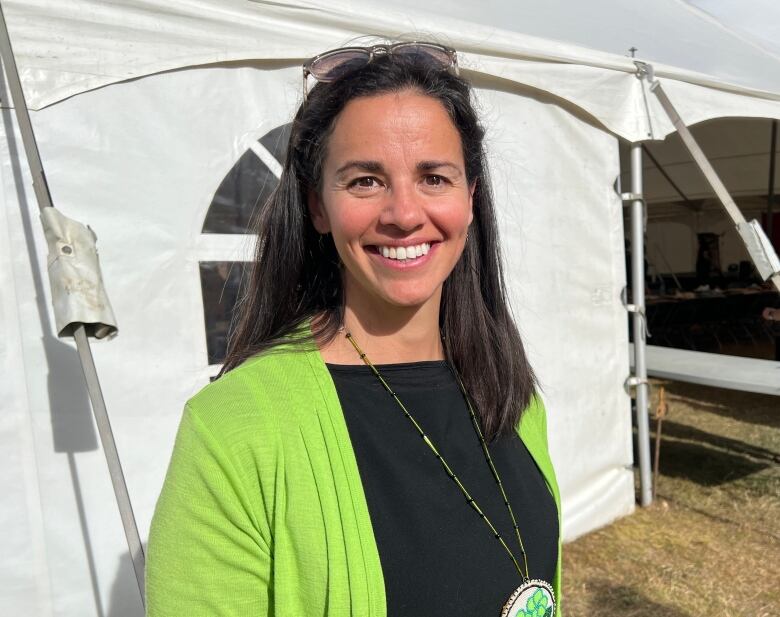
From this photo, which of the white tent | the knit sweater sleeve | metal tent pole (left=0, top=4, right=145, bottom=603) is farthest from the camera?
the white tent

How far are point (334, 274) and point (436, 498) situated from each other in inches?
18.0

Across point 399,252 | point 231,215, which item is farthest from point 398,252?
point 231,215

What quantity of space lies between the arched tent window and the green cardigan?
5.66 ft

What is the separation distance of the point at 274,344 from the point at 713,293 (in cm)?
962

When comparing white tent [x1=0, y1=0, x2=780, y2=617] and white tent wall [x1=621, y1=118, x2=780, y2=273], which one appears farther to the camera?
white tent wall [x1=621, y1=118, x2=780, y2=273]

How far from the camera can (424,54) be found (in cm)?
118

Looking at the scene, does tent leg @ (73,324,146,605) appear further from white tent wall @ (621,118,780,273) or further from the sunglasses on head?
white tent wall @ (621,118,780,273)

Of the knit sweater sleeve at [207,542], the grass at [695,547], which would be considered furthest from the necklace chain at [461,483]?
the grass at [695,547]

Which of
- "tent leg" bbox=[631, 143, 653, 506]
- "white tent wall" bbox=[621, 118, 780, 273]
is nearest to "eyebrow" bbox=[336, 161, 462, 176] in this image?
"tent leg" bbox=[631, 143, 653, 506]

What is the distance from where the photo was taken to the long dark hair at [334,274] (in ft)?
3.59

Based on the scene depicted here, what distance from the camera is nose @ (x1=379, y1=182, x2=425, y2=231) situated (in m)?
1.01

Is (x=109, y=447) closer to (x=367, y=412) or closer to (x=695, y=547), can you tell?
(x=367, y=412)

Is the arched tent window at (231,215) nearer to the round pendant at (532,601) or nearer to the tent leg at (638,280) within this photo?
the round pendant at (532,601)

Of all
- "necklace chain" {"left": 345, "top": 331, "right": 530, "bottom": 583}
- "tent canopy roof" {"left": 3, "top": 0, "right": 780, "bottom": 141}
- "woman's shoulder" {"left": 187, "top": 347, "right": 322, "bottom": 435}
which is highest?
"tent canopy roof" {"left": 3, "top": 0, "right": 780, "bottom": 141}
